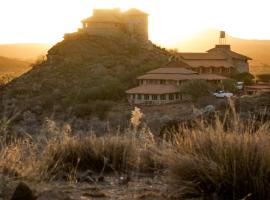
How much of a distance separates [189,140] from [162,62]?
61.4 meters

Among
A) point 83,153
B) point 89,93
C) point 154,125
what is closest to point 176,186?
point 83,153

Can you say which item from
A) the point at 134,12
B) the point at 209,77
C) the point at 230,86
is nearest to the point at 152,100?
the point at 230,86

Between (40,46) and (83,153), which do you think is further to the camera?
(40,46)

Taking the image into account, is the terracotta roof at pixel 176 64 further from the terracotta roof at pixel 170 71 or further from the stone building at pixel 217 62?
the stone building at pixel 217 62

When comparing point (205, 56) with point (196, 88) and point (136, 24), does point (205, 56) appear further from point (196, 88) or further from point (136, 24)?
point (196, 88)

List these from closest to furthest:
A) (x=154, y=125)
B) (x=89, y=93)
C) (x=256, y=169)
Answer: (x=256, y=169) → (x=154, y=125) → (x=89, y=93)

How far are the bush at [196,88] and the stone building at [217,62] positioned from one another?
996cm

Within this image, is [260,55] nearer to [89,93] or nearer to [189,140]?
[89,93]

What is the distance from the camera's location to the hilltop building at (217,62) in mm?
63406

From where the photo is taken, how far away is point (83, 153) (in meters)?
7.05

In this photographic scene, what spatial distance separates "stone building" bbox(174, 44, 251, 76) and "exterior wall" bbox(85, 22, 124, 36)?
8.71 metres

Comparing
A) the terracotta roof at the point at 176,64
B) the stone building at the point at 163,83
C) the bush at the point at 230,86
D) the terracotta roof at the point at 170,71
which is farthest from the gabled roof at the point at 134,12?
the bush at the point at 230,86

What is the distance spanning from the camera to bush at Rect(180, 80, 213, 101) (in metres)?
51.5

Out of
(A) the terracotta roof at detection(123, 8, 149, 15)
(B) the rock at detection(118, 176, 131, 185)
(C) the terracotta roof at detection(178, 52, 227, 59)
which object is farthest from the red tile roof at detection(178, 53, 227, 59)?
(B) the rock at detection(118, 176, 131, 185)
